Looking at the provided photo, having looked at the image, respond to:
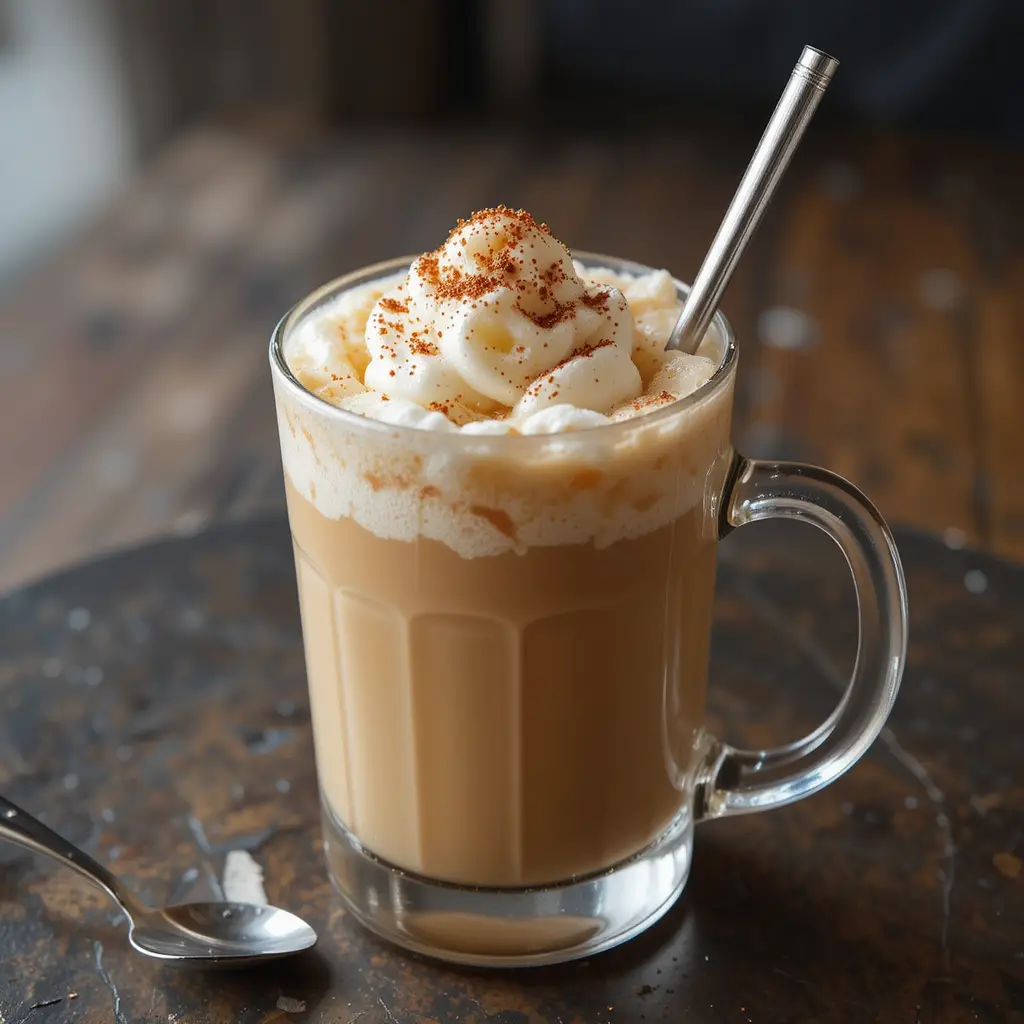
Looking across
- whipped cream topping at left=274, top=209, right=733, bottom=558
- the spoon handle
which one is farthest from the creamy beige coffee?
the spoon handle

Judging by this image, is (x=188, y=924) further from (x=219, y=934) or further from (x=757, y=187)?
(x=757, y=187)

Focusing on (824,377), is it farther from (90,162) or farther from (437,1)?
(90,162)

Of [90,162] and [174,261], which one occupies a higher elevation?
[174,261]

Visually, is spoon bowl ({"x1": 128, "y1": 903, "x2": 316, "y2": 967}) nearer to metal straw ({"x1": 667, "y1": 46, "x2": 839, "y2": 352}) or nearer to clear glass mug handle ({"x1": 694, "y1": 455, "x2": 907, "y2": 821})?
clear glass mug handle ({"x1": 694, "y1": 455, "x2": 907, "y2": 821})

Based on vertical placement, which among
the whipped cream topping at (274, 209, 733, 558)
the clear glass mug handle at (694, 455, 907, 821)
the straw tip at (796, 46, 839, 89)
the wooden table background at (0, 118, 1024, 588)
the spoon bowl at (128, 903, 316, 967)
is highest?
the straw tip at (796, 46, 839, 89)

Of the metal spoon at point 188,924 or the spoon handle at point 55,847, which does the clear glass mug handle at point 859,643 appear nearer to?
the metal spoon at point 188,924

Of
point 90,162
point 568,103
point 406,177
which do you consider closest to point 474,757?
point 406,177
